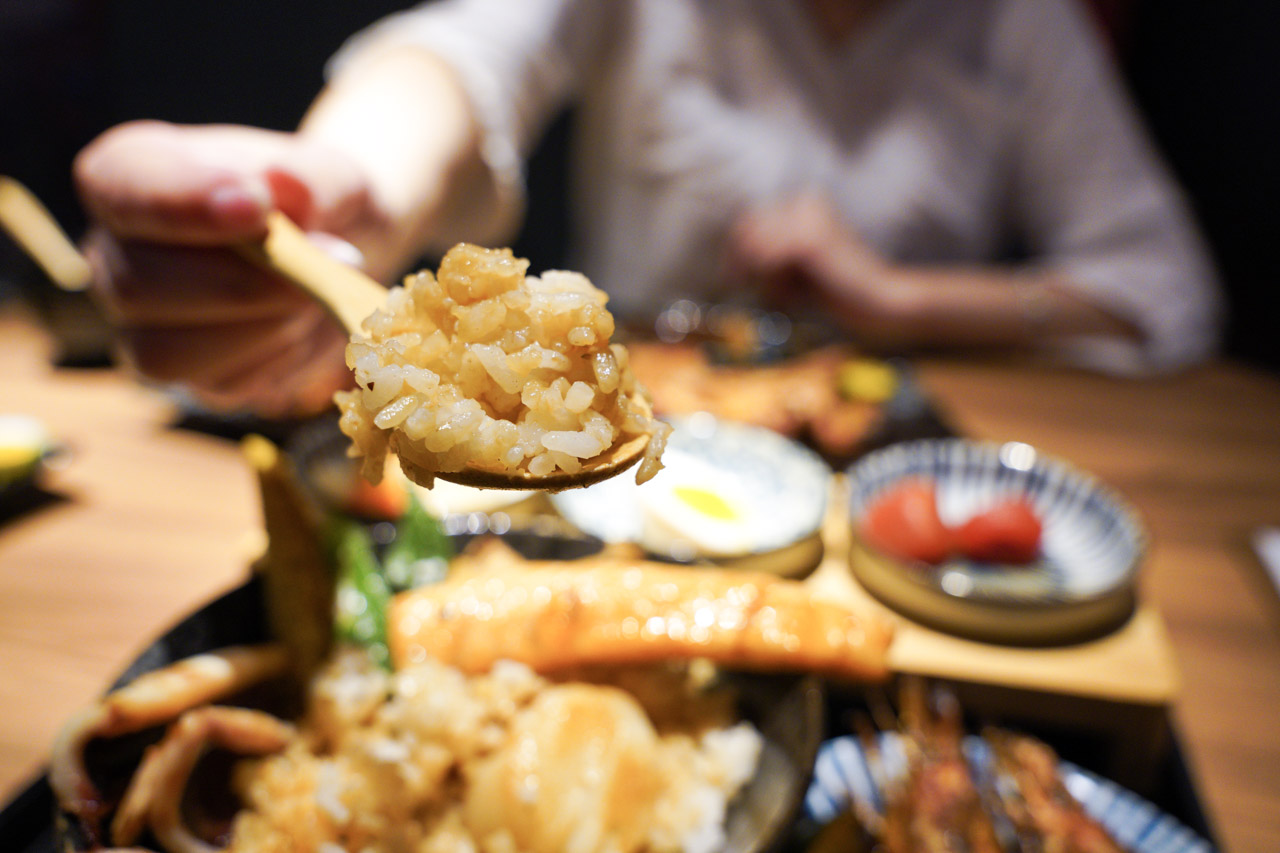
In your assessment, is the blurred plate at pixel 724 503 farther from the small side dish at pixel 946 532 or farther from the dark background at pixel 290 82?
the dark background at pixel 290 82

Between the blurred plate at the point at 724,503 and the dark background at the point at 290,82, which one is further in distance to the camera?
the dark background at the point at 290,82

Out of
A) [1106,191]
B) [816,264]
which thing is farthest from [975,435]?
[1106,191]

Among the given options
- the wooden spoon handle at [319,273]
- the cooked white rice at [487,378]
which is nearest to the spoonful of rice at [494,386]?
the cooked white rice at [487,378]

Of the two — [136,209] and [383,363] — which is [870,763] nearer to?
[383,363]

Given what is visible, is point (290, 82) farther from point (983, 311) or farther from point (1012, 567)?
point (1012, 567)

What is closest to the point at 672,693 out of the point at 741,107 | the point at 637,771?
the point at 637,771

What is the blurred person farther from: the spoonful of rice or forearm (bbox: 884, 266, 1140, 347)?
the spoonful of rice
